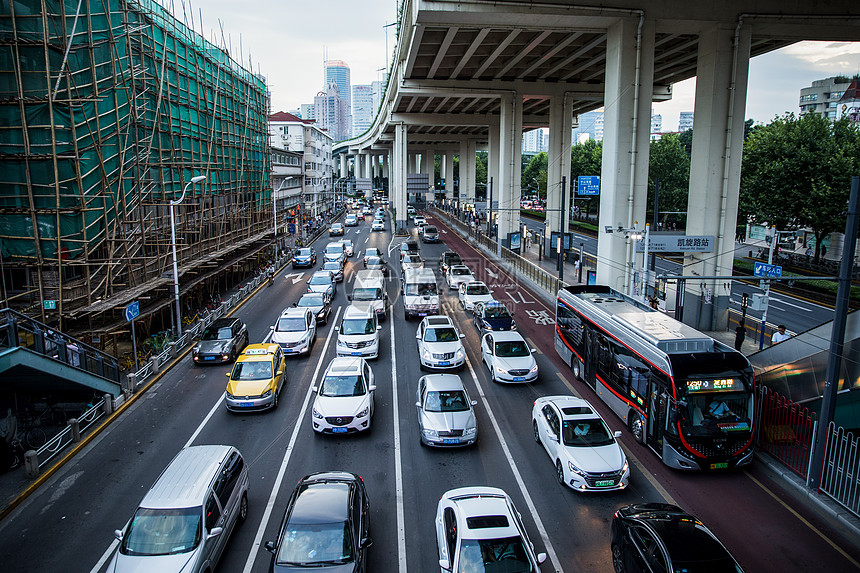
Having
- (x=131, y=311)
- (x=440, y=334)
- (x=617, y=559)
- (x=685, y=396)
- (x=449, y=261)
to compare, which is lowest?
(x=617, y=559)

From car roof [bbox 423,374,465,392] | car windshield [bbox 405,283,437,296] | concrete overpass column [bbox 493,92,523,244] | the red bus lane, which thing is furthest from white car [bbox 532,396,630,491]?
concrete overpass column [bbox 493,92,523,244]

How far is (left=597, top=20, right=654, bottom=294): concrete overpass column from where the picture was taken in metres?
26.9

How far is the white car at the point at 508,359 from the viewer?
18.5m

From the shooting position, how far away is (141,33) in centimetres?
2597

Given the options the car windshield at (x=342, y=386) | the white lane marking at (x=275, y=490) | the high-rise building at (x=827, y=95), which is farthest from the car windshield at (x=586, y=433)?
the high-rise building at (x=827, y=95)

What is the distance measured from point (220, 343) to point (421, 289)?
36.3ft

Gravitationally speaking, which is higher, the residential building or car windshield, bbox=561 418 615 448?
the residential building

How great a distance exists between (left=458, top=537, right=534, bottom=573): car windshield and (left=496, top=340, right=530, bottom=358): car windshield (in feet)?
35.7

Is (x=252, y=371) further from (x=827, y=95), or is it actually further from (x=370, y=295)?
(x=827, y=95)

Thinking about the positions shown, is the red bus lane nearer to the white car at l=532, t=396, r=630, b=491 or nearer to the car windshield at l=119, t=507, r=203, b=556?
the white car at l=532, t=396, r=630, b=491

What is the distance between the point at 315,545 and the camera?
28.3ft

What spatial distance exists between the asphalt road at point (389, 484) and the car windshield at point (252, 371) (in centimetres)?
116

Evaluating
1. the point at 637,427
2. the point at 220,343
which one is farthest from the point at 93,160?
the point at 637,427

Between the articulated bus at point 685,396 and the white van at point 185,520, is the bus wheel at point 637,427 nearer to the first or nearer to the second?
the articulated bus at point 685,396
